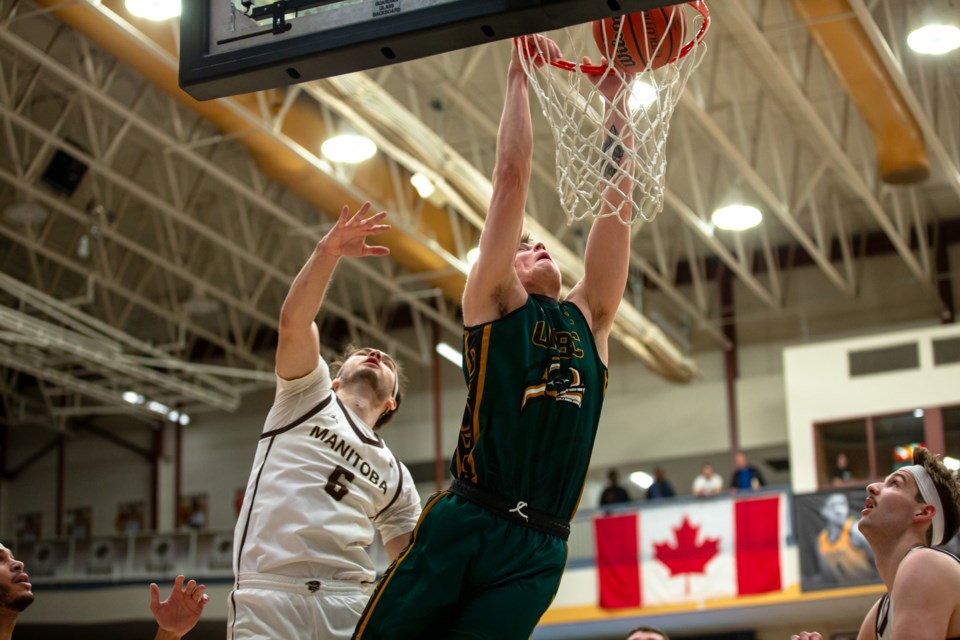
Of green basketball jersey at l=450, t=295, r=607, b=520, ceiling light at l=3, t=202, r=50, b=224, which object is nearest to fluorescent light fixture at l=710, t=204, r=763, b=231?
ceiling light at l=3, t=202, r=50, b=224

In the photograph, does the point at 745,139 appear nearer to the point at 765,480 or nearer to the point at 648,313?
the point at 648,313

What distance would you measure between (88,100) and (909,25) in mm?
11920

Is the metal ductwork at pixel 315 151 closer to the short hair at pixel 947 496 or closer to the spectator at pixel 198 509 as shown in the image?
the spectator at pixel 198 509

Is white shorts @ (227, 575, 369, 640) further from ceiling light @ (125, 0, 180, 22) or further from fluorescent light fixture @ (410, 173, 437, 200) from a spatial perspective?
fluorescent light fixture @ (410, 173, 437, 200)

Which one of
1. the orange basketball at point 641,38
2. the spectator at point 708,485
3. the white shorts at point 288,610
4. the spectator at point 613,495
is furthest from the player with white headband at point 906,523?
the spectator at point 613,495

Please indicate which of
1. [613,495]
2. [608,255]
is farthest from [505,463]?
[613,495]

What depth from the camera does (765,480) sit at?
84.1 feet

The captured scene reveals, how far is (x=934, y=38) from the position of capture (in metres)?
15.0

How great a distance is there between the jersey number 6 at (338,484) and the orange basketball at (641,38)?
6.26ft

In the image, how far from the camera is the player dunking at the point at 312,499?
473 centimetres

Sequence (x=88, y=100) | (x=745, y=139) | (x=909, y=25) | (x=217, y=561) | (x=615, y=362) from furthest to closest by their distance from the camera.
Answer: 1. (x=615, y=362)
2. (x=217, y=561)
3. (x=88, y=100)
4. (x=745, y=139)
5. (x=909, y=25)

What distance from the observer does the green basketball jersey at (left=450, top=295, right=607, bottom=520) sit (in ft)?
12.5

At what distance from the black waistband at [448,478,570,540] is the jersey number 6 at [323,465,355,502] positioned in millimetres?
1184

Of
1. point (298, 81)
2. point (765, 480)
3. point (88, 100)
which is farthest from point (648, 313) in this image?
point (298, 81)
